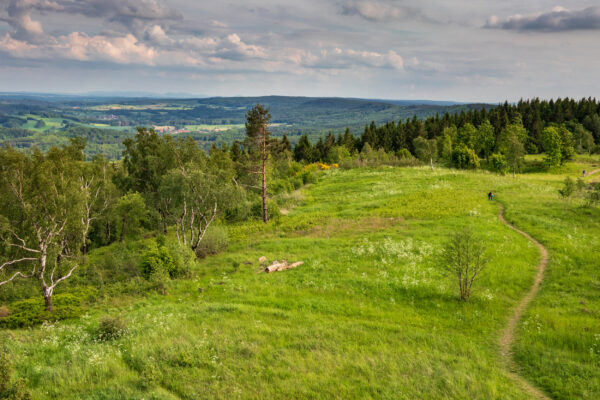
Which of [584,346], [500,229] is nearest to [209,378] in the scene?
[584,346]

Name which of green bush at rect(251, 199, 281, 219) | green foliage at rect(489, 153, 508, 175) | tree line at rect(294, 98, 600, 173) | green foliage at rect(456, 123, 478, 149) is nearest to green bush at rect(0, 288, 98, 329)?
green bush at rect(251, 199, 281, 219)

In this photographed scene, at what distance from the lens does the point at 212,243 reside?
33250 mm

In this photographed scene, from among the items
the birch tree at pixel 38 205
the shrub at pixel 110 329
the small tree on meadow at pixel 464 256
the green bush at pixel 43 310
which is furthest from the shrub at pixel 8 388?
the small tree on meadow at pixel 464 256

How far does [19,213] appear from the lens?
2317cm

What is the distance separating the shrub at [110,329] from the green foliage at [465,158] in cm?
7798

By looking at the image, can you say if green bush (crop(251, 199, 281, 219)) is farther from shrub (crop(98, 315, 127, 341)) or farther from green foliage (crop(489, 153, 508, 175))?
green foliage (crop(489, 153, 508, 175))

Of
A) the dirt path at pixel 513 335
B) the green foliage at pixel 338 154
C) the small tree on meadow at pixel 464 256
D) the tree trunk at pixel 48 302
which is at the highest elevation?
the green foliage at pixel 338 154

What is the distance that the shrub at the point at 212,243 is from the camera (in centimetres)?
3275

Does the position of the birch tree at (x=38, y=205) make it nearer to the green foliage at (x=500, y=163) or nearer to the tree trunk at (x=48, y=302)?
the tree trunk at (x=48, y=302)

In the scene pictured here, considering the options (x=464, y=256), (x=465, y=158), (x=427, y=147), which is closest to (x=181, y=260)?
(x=464, y=256)

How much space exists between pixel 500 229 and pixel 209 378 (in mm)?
29994

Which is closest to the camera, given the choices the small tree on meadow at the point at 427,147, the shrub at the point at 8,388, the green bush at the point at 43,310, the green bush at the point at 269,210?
the shrub at the point at 8,388

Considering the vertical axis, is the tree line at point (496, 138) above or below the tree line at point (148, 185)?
above

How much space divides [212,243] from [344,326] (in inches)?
787
